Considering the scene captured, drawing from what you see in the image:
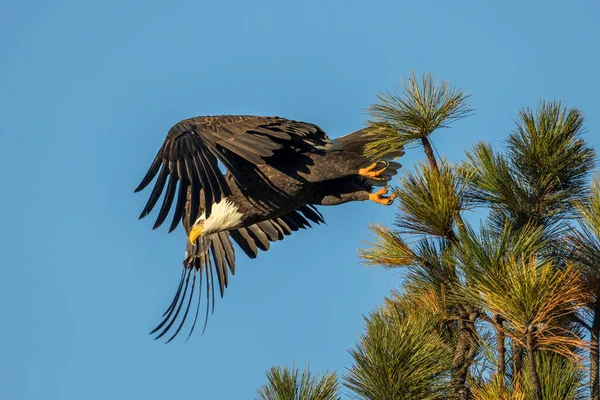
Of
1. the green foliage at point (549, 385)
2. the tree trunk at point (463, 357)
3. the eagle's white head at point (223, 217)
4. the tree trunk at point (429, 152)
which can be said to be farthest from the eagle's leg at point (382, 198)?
the green foliage at point (549, 385)

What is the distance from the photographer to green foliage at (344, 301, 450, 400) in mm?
4445

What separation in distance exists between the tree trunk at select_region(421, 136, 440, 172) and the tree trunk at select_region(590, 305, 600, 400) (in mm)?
1072

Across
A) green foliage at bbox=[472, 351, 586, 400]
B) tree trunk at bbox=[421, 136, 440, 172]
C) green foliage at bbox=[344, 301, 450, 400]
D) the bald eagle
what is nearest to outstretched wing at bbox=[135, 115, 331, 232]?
the bald eagle

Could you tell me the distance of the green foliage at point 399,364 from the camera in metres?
4.45

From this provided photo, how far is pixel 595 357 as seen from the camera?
441 cm

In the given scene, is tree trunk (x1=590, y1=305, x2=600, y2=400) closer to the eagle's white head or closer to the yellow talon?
the yellow talon

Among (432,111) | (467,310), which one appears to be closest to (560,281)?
(467,310)

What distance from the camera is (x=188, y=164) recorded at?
19.8 ft

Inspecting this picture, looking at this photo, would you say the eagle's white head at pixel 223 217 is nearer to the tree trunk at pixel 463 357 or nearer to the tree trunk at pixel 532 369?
the tree trunk at pixel 463 357

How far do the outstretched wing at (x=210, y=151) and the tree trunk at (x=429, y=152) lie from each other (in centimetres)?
122

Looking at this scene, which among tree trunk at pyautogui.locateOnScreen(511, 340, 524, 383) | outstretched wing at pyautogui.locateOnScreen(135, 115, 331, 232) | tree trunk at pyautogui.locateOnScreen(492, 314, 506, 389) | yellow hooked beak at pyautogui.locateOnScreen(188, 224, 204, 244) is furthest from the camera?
yellow hooked beak at pyautogui.locateOnScreen(188, 224, 204, 244)

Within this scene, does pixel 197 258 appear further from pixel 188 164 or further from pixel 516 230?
pixel 516 230

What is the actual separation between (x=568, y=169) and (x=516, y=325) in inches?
49.0

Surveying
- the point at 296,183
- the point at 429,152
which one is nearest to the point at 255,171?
the point at 296,183
